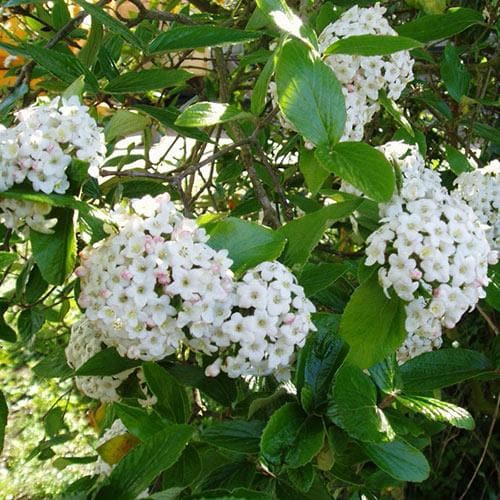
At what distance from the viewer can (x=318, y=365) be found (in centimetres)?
103

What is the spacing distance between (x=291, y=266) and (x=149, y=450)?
37 centimetres

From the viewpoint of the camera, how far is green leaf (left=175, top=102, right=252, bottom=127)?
3.72 feet

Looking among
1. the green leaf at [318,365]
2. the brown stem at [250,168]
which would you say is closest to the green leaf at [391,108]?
the brown stem at [250,168]

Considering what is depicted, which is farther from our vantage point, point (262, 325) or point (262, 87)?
point (262, 87)

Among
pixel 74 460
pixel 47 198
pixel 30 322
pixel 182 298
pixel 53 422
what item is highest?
pixel 47 198

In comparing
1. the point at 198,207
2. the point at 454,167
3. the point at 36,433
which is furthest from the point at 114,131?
the point at 36,433

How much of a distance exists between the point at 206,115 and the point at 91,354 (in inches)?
17.8

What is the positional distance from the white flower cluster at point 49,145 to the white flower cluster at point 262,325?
29 centimetres

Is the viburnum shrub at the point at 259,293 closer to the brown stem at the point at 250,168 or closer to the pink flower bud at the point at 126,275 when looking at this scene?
the pink flower bud at the point at 126,275

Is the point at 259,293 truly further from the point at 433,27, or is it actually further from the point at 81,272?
the point at 433,27

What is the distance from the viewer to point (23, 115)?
1.07 m

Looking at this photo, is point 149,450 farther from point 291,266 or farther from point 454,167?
point 454,167

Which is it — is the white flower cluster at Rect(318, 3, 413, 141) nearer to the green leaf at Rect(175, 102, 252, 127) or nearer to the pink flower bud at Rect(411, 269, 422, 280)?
the green leaf at Rect(175, 102, 252, 127)

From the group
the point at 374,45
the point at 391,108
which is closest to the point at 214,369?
the point at 374,45
